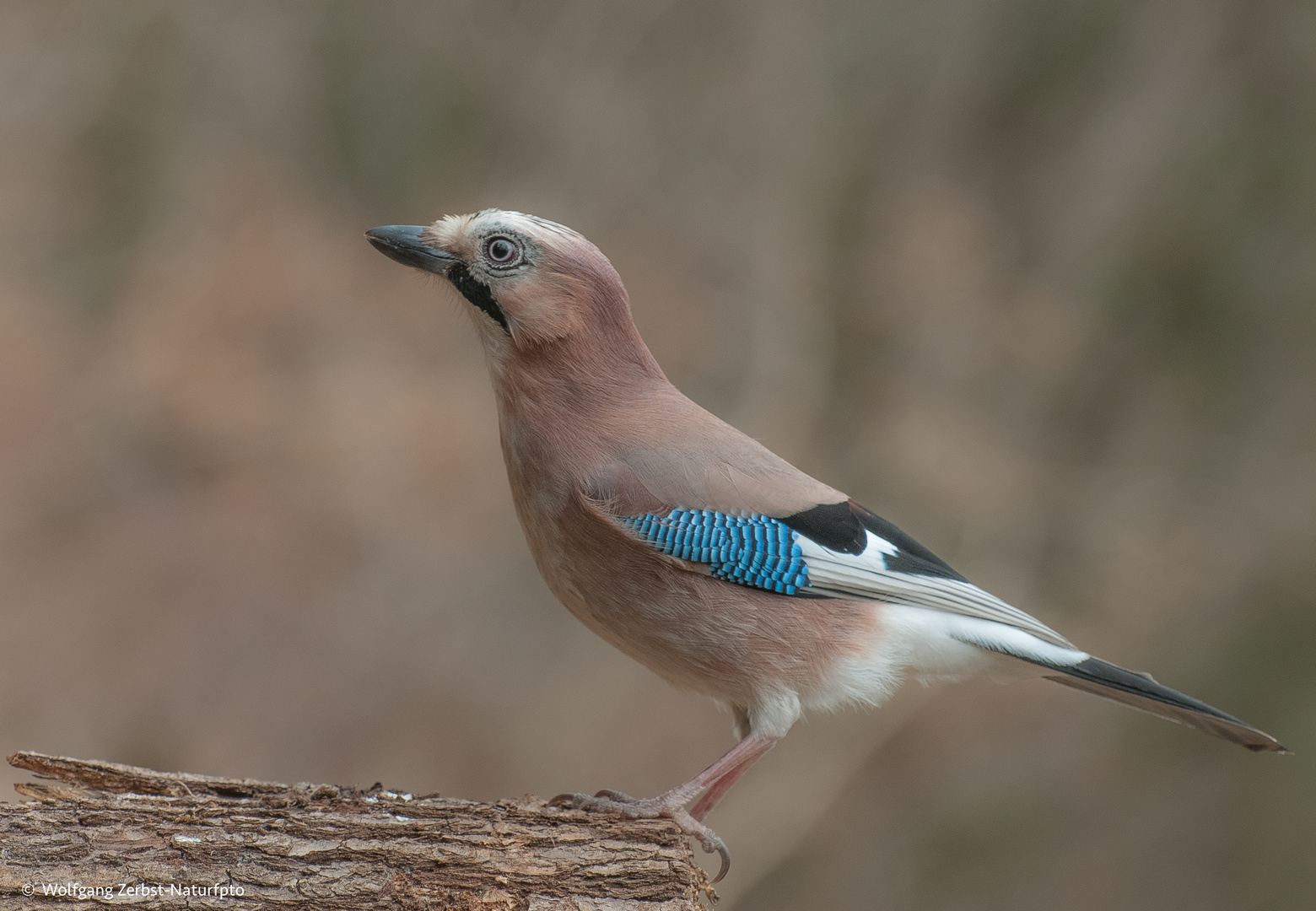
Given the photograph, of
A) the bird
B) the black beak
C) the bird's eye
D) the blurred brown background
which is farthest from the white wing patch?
the blurred brown background

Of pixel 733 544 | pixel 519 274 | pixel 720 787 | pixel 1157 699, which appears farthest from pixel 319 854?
pixel 1157 699

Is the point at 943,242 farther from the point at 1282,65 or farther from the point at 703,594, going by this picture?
the point at 703,594

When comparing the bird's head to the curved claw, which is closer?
the curved claw

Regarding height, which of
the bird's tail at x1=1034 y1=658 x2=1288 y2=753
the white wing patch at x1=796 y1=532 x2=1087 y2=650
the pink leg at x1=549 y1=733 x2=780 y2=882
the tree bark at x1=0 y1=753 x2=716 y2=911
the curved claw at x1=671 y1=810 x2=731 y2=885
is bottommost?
the tree bark at x1=0 y1=753 x2=716 y2=911

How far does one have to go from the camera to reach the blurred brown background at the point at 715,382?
6.78 meters

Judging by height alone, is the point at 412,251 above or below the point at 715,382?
below

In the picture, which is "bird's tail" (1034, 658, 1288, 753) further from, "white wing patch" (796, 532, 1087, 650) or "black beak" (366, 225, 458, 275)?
"black beak" (366, 225, 458, 275)

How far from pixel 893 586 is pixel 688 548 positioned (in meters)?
0.75

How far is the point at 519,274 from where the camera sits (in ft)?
11.4

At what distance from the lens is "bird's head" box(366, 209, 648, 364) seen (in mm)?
3473

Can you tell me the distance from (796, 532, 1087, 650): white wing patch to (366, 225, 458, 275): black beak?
4.82 ft

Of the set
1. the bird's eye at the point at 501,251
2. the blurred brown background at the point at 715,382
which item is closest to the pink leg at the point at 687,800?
the bird's eye at the point at 501,251

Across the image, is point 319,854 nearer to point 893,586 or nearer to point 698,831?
point 698,831

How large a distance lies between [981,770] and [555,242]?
4.97m
